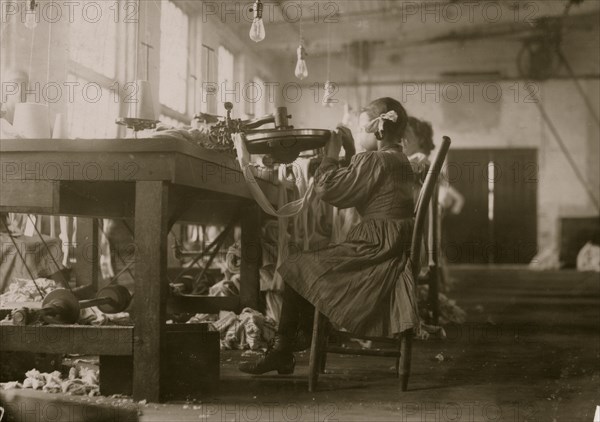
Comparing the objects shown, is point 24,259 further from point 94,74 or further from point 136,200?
point 94,74

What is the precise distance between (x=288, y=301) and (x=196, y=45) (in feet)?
23.2

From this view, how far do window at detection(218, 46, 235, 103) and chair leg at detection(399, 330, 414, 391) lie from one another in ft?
26.3

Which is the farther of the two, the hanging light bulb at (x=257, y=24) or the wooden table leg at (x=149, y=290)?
the hanging light bulb at (x=257, y=24)

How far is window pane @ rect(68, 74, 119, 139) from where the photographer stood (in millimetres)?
6070

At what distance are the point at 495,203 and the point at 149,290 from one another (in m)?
11.9

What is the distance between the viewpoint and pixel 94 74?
649 cm

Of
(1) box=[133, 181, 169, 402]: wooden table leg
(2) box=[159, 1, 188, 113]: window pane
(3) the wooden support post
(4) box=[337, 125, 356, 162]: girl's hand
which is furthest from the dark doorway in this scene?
(1) box=[133, 181, 169, 402]: wooden table leg

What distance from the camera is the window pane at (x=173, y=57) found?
8430 millimetres

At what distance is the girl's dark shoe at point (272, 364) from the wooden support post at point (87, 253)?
152cm

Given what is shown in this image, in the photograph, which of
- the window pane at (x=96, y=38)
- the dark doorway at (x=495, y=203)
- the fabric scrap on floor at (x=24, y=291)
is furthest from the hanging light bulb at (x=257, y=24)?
the dark doorway at (x=495, y=203)

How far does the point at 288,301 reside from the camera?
294 centimetres

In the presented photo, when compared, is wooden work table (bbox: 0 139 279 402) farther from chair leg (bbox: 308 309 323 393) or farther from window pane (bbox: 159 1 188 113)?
window pane (bbox: 159 1 188 113)

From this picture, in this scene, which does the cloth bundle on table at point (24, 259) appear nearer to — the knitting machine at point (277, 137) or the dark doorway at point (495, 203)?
the knitting machine at point (277, 137)

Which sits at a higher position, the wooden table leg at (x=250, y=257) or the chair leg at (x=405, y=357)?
the wooden table leg at (x=250, y=257)
